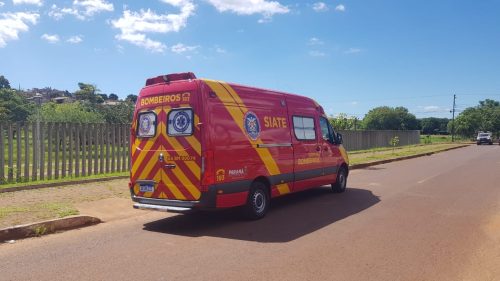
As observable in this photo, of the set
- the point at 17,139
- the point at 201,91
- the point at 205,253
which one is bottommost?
the point at 205,253

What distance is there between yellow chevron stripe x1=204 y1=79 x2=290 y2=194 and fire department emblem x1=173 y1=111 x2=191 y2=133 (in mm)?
652

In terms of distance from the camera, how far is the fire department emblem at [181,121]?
7.57 metres

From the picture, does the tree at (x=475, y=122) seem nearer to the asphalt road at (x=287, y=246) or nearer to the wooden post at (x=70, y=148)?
the asphalt road at (x=287, y=246)

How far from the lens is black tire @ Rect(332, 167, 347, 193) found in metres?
11.6

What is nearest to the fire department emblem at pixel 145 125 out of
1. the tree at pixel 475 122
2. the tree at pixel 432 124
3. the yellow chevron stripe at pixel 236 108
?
the yellow chevron stripe at pixel 236 108

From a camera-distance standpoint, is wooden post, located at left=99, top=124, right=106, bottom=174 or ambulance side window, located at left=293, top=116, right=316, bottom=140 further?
wooden post, located at left=99, top=124, right=106, bottom=174

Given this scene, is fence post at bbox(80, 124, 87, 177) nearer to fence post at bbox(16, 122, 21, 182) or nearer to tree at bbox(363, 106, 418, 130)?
fence post at bbox(16, 122, 21, 182)

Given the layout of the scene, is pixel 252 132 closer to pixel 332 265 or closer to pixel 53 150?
pixel 332 265

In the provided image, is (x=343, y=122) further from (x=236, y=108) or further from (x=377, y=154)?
(x=236, y=108)

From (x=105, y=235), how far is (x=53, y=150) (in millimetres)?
6859

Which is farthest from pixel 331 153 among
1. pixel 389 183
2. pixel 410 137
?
pixel 410 137

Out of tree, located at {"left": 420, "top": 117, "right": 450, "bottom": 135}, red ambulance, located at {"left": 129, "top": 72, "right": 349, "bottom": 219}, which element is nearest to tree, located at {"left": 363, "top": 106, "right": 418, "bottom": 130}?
tree, located at {"left": 420, "top": 117, "right": 450, "bottom": 135}

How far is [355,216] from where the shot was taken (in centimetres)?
851

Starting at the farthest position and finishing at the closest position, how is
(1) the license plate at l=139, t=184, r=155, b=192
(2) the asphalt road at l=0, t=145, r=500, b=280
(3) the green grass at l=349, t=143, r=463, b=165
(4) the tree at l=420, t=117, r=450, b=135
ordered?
1. (4) the tree at l=420, t=117, r=450, b=135
2. (3) the green grass at l=349, t=143, r=463, b=165
3. (1) the license plate at l=139, t=184, r=155, b=192
4. (2) the asphalt road at l=0, t=145, r=500, b=280
